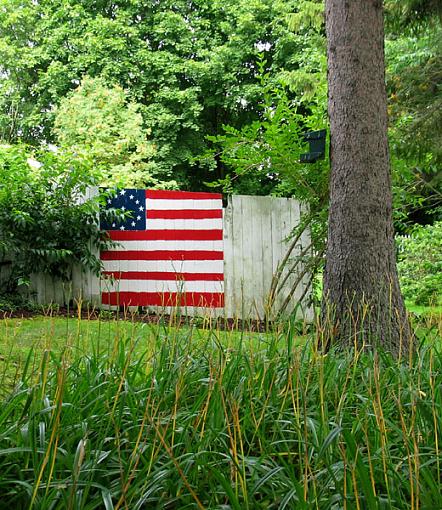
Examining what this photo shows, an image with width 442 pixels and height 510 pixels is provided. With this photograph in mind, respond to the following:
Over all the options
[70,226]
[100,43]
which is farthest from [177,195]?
[100,43]

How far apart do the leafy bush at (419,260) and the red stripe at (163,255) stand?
15.1ft

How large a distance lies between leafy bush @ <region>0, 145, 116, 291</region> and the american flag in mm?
301

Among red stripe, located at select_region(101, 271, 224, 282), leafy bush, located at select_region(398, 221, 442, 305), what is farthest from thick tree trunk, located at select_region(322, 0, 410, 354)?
leafy bush, located at select_region(398, 221, 442, 305)

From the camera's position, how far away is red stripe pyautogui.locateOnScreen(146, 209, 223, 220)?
6984 millimetres

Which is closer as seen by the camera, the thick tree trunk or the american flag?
the thick tree trunk

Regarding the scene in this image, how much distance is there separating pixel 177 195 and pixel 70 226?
1.25 m

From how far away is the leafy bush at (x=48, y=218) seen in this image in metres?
6.82

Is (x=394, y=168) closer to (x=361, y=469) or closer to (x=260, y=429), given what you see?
(x=260, y=429)

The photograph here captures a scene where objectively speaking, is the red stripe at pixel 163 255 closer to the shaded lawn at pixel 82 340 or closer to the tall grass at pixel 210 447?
the shaded lawn at pixel 82 340

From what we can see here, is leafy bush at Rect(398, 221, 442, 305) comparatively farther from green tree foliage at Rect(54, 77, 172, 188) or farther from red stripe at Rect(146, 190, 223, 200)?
green tree foliage at Rect(54, 77, 172, 188)

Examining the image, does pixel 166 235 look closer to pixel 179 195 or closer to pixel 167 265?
pixel 167 265

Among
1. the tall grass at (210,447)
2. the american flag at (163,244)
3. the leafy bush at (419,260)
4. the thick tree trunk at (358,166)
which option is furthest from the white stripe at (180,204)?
the tall grass at (210,447)

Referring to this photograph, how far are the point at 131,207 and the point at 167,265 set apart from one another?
2.62 feet

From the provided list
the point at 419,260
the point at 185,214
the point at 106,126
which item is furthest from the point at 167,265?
the point at 106,126
